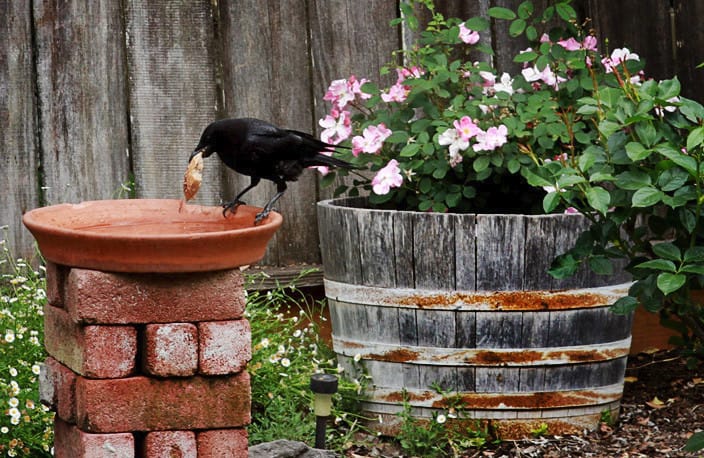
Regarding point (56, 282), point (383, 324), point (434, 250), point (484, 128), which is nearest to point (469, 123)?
point (484, 128)

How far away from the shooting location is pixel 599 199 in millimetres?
2443

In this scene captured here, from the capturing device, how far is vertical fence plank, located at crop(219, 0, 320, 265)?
3883 mm

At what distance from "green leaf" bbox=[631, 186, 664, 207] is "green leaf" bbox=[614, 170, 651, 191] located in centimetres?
3

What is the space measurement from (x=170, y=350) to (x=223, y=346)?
4.5 inches

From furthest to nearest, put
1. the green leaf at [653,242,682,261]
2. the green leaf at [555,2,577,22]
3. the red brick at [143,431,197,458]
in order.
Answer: the green leaf at [555,2,577,22]
the green leaf at [653,242,682,261]
the red brick at [143,431,197,458]

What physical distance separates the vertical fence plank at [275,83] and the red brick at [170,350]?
161 cm

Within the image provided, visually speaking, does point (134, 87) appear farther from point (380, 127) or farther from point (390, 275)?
point (390, 275)

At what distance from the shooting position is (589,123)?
3.60 metres

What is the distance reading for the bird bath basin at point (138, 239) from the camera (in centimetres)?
225

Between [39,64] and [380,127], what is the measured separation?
116 centimetres

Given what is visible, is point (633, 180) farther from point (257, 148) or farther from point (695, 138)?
point (257, 148)

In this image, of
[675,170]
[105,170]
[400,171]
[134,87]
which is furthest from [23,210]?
[675,170]

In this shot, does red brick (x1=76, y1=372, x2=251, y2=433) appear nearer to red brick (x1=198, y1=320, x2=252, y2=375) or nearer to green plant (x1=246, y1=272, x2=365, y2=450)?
red brick (x1=198, y1=320, x2=252, y2=375)

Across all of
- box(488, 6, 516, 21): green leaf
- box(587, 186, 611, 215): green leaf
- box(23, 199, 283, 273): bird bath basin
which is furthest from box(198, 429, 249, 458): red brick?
box(488, 6, 516, 21): green leaf
